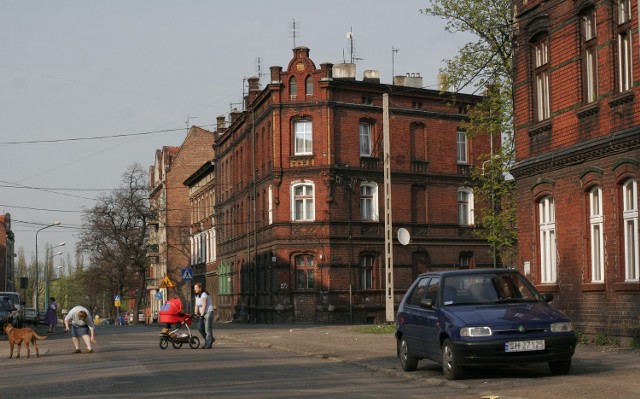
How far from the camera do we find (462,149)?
202 feet

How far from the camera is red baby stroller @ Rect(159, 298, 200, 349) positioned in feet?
90.5

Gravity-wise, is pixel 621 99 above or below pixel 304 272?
above

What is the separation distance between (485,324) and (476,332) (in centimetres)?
17

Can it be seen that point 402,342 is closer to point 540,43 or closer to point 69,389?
point 69,389

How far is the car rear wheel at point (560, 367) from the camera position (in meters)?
15.9

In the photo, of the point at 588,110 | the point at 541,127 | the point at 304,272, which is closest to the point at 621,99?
the point at 588,110

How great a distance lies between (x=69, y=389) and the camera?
1631 centimetres

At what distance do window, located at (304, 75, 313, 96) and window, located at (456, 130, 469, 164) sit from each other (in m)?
9.60

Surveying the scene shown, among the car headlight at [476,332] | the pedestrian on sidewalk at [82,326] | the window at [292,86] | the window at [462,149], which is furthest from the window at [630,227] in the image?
the window at [462,149]

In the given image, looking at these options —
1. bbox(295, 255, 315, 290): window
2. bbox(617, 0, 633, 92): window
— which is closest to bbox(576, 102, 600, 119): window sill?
bbox(617, 0, 633, 92): window

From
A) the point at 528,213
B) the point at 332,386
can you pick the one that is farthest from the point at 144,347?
Result: the point at 332,386

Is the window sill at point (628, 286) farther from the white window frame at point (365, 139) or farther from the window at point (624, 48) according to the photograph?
the white window frame at point (365, 139)

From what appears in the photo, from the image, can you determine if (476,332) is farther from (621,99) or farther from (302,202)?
(302,202)

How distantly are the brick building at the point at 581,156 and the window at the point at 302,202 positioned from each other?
98.9 ft
